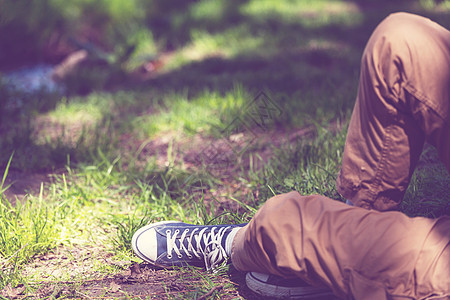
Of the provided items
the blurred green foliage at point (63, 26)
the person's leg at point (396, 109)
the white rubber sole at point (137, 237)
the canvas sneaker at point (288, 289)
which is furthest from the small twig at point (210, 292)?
the blurred green foliage at point (63, 26)

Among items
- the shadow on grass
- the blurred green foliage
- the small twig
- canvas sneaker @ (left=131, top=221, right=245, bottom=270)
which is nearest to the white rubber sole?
canvas sneaker @ (left=131, top=221, right=245, bottom=270)

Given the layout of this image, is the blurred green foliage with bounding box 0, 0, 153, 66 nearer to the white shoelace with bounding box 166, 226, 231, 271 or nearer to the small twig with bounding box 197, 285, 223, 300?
the white shoelace with bounding box 166, 226, 231, 271

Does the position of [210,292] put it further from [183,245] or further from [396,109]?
[396,109]

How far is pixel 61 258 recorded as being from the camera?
1852 mm

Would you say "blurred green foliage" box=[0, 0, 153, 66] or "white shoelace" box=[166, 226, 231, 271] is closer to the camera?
"white shoelace" box=[166, 226, 231, 271]

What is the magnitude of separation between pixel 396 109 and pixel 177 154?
159 centimetres

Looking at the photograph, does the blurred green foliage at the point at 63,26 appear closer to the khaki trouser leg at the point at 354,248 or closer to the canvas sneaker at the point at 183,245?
the canvas sneaker at the point at 183,245

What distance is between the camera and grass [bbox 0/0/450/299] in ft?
6.01

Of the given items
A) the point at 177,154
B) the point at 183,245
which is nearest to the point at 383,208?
the point at 183,245

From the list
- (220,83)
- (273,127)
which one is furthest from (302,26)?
(273,127)

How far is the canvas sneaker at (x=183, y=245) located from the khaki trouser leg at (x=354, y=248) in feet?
0.91

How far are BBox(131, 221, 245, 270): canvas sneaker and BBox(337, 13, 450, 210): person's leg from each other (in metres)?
0.49

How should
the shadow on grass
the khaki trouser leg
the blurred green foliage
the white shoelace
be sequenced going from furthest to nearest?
the blurred green foliage
the shadow on grass
the white shoelace
the khaki trouser leg

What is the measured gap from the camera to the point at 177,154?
2746 mm
